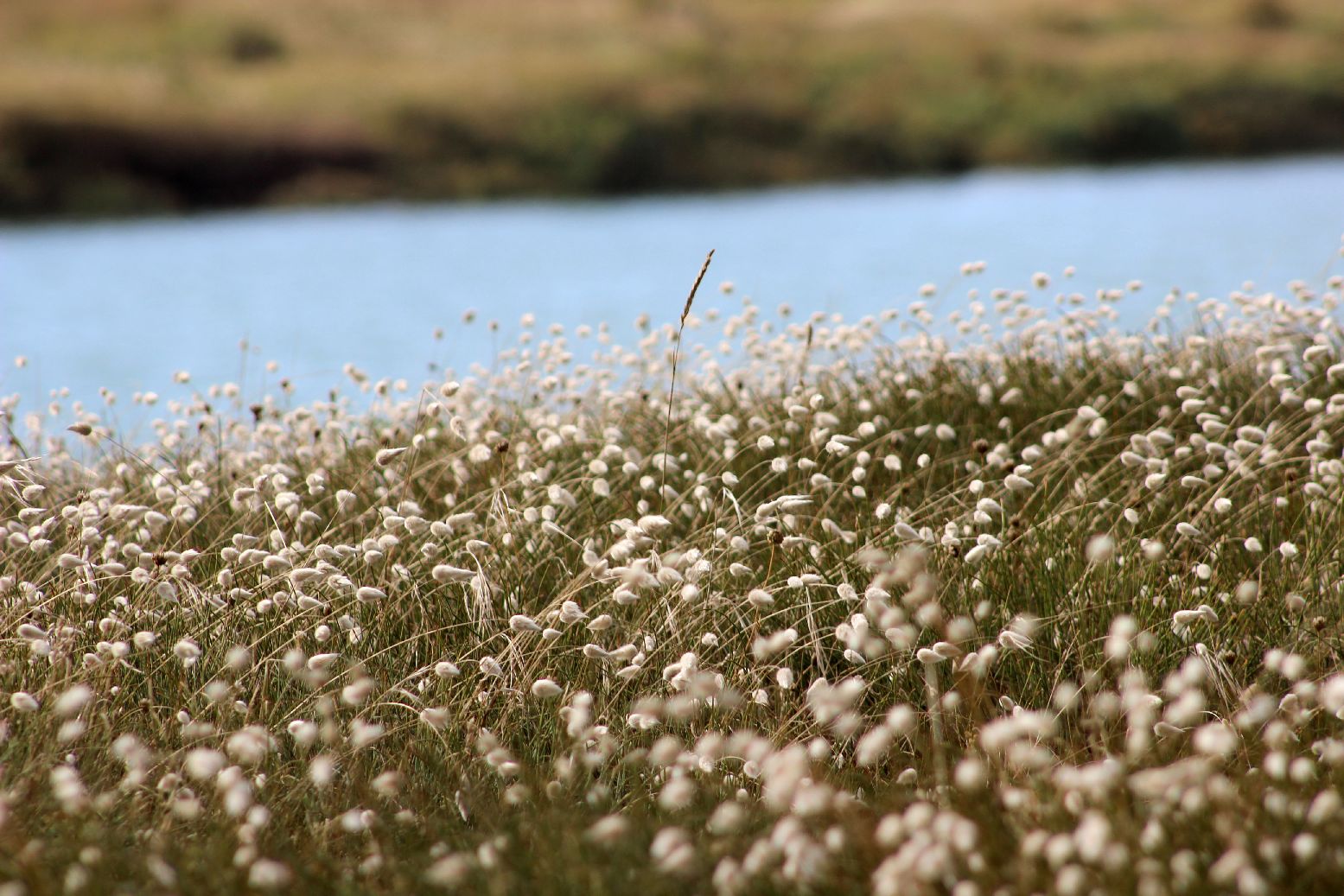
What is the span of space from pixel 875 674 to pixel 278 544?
1978 millimetres

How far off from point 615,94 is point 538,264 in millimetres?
21121

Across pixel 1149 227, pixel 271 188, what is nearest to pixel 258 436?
pixel 1149 227

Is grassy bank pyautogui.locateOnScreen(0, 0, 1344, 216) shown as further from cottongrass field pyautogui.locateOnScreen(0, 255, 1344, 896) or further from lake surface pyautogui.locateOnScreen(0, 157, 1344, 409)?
cottongrass field pyautogui.locateOnScreen(0, 255, 1344, 896)

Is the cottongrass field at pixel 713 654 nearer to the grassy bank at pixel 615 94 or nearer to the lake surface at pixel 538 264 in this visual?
the lake surface at pixel 538 264

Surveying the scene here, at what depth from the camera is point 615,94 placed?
4178 centimetres

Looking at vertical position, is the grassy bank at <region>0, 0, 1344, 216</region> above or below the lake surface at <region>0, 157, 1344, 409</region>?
above

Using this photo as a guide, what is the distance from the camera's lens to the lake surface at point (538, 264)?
47.7 feet

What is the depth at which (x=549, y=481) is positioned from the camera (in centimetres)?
579

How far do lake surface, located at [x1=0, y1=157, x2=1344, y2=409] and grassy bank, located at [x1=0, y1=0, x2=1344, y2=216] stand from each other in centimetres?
298

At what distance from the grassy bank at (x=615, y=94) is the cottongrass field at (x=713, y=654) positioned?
29.3 m

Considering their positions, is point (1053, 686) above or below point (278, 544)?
below

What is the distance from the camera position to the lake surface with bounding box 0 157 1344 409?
14531mm

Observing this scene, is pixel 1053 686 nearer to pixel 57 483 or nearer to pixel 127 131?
pixel 57 483

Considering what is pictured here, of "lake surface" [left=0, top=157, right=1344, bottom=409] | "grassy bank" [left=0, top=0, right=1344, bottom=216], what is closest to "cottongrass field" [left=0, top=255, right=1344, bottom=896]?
"lake surface" [left=0, top=157, right=1344, bottom=409]
